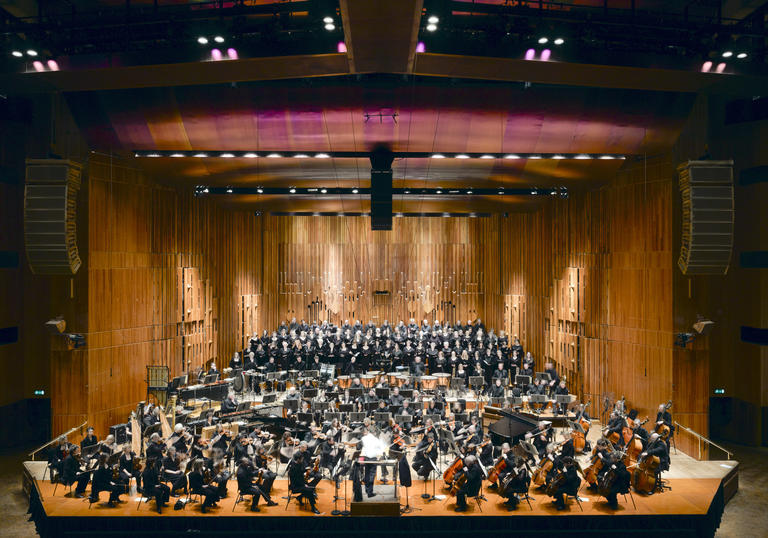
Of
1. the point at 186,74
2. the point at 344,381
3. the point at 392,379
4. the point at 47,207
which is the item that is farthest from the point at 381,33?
the point at 392,379

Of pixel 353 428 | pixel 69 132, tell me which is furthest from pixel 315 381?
pixel 69 132

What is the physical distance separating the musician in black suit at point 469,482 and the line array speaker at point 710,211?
5.29 metres

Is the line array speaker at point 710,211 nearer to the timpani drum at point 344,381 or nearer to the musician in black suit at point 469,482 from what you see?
the musician in black suit at point 469,482

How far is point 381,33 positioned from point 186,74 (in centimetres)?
324

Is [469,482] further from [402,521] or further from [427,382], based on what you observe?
[427,382]

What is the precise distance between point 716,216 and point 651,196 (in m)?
1.34

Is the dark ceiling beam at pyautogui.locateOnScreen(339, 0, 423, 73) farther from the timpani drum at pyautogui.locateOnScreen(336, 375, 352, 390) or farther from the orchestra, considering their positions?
the timpani drum at pyautogui.locateOnScreen(336, 375, 352, 390)

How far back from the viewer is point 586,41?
7.84 meters

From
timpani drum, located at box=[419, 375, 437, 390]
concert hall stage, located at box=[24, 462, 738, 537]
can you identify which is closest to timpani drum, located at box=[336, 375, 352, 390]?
timpani drum, located at box=[419, 375, 437, 390]

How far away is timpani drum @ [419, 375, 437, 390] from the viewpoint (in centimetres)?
1316

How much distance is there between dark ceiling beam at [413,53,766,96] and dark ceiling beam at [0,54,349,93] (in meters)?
1.38

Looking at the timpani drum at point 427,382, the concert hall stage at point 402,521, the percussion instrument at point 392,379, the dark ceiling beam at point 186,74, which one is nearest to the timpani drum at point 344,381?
the percussion instrument at point 392,379

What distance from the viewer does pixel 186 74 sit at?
27.0 ft

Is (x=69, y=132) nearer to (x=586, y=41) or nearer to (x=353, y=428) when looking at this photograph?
(x=353, y=428)
